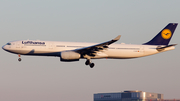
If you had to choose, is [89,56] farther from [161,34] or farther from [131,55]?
[161,34]

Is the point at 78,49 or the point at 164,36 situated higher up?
the point at 164,36

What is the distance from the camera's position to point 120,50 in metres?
53.1

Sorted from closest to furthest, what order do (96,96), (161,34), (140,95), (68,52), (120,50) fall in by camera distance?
(68,52) → (120,50) → (161,34) → (140,95) → (96,96)

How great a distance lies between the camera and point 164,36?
58.5 metres

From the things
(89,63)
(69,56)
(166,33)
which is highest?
(166,33)

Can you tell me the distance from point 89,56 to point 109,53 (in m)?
3.28

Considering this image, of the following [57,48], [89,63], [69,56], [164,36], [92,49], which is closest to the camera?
[69,56]

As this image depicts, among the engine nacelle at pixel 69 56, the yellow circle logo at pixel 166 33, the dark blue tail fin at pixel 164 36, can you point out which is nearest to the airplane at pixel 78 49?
the engine nacelle at pixel 69 56

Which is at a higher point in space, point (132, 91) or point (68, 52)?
point (68, 52)

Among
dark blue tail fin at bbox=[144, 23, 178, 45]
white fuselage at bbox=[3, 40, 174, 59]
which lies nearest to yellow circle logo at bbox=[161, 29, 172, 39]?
dark blue tail fin at bbox=[144, 23, 178, 45]

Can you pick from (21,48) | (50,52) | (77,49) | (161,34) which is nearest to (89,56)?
(77,49)

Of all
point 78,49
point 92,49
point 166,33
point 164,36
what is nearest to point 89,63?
point 92,49

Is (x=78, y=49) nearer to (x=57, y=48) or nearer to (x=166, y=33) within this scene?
(x=57, y=48)

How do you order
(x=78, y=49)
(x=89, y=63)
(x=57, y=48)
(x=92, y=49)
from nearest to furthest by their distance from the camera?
(x=78, y=49), (x=92, y=49), (x=57, y=48), (x=89, y=63)
